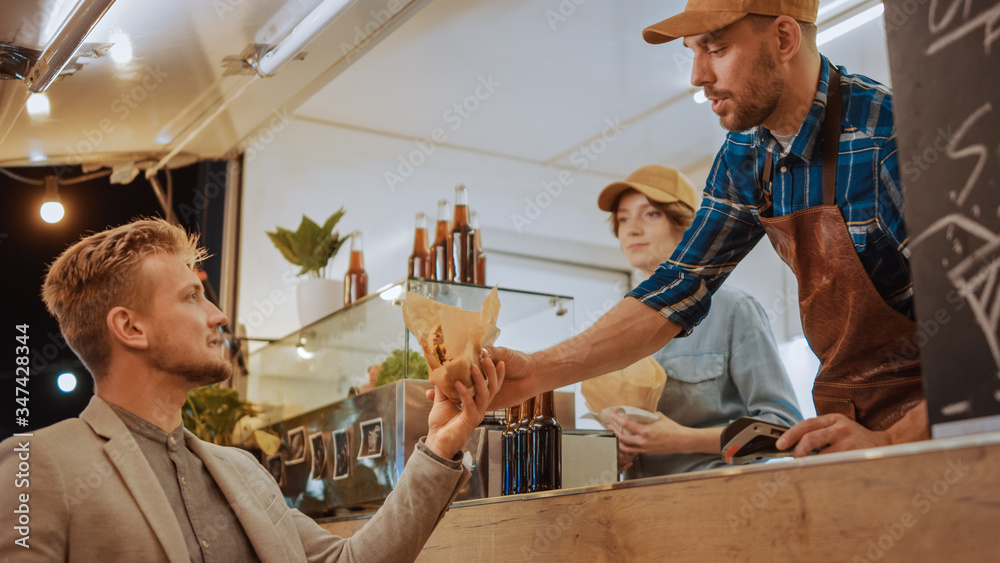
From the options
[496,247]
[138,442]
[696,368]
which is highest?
[496,247]

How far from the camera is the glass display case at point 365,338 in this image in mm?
2182

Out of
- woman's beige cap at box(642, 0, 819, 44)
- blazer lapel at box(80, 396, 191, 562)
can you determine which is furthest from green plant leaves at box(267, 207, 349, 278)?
woman's beige cap at box(642, 0, 819, 44)

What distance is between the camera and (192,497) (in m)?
1.55

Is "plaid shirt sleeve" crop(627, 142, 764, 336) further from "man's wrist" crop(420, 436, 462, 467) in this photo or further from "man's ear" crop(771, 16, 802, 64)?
"man's wrist" crop(420, 436, 462, 467)

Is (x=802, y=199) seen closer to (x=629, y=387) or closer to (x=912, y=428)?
(x=912, y=428)

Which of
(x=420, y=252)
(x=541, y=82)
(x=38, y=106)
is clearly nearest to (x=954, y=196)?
(x=420, y=252)

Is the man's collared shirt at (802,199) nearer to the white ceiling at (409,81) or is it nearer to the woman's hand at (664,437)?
the woman's hand at (664,437)

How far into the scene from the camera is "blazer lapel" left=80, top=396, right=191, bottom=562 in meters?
1.39

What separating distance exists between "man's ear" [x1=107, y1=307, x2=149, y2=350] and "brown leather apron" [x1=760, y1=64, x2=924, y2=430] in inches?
46.2

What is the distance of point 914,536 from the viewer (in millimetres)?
860

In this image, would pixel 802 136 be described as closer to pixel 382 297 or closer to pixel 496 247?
pixel 382 297

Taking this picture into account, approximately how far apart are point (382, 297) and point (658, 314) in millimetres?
845

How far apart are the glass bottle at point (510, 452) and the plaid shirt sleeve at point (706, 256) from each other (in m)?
0.37

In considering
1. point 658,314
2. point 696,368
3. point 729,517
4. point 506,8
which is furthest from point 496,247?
point 729,517
